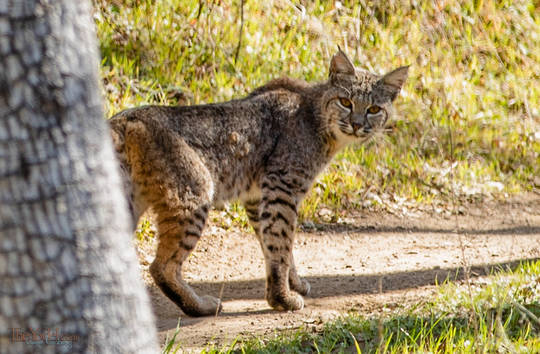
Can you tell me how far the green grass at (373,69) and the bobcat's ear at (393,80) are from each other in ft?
4.88

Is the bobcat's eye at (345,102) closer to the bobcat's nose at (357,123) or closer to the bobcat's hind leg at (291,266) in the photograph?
the bobcat's nose at (357,123)

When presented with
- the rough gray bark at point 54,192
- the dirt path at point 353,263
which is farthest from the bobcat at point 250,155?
the rough gray bark at point 54,192

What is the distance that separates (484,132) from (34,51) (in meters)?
8.68

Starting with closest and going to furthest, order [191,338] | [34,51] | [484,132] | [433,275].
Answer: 1. [34,51]
2. [191,338]
3. [433,275]
4. [484,132]

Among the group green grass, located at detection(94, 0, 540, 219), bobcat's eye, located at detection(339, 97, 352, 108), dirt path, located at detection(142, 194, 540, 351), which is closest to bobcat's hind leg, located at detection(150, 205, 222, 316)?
dirt path, located at detection(142, 194, 540, 351)

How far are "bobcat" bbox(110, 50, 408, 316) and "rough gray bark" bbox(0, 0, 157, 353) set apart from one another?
2646mm

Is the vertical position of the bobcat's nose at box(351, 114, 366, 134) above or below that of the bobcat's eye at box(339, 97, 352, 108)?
below

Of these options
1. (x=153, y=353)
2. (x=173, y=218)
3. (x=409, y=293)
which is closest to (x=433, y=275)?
(x=409, y=293)

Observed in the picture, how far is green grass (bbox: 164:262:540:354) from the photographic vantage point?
4348mm

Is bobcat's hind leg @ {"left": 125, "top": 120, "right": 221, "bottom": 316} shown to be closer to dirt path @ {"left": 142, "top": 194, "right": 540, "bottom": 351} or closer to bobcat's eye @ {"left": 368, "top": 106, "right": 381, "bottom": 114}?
dirt path @ {"left": 142, "top": 194, "right": 540, "bottom": 351}

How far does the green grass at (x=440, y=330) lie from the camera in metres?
4.35

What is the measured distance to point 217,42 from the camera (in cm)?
950

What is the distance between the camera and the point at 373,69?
10344 mm

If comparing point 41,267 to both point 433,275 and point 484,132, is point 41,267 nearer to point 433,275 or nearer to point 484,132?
point 433,275
